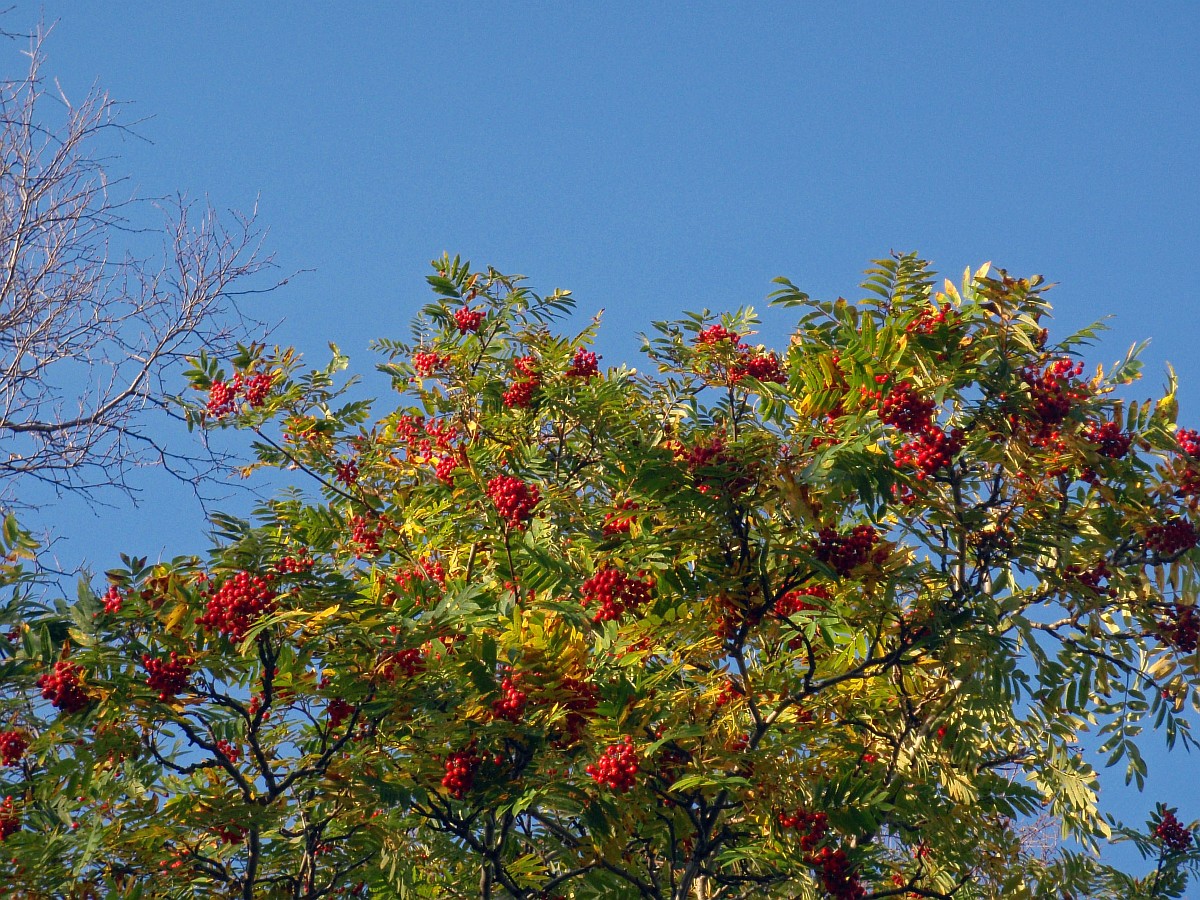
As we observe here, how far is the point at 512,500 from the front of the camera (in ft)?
16.3

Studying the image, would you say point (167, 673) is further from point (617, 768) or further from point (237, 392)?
point (237, 392)

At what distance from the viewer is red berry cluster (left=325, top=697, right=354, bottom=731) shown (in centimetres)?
480

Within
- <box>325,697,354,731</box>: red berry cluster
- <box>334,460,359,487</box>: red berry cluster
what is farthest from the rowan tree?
<box>334,460,359,487</box>: red berry cluster

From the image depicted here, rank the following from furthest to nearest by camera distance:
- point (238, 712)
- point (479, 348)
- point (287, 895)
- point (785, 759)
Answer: point (479, 348) < point (287, 895) < point (785, 759) < point (238, 712)

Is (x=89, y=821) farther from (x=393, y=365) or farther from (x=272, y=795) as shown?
(x=393, y=365)

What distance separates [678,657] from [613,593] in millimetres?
400

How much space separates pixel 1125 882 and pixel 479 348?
4835 millimetres

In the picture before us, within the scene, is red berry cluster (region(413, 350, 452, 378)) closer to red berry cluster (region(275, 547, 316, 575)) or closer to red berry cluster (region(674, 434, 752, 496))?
red berry cluster (region(275, 547, 316, 575))

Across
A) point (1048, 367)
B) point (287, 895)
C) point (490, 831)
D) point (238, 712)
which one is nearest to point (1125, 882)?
point (1048, 367)

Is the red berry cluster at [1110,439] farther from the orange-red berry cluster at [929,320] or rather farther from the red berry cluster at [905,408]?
the red berry cluster at [905,408]

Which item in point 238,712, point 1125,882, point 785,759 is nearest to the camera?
point 238,712

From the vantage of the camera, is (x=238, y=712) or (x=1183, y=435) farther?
(x=1183, y=435)

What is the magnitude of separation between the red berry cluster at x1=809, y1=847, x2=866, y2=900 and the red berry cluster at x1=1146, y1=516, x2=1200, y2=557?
199 centimetres

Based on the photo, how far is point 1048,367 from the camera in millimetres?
5297
